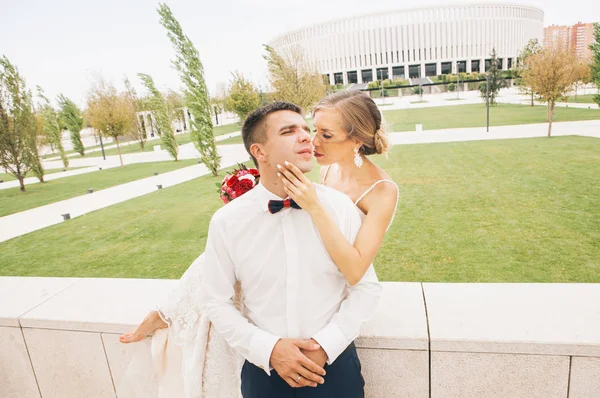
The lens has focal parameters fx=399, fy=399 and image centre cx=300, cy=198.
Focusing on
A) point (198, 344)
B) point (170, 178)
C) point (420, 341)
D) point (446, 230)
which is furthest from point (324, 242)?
point (170, 178)

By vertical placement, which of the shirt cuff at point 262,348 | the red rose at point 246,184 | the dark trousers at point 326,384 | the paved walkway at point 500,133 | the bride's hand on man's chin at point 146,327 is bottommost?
the paved walkway at point 500,133

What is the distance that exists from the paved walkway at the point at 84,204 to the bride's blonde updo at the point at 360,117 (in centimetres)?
1105

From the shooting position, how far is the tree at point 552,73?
57.1ft

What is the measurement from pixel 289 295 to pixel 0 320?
215 cm

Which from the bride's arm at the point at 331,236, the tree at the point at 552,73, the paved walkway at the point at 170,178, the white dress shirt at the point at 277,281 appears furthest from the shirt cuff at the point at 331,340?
the tree at the point at 552,73

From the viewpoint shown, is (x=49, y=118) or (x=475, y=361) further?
(x=49, y=118)

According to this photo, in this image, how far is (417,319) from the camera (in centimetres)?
208

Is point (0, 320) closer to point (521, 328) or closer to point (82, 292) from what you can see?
point (82, 292)

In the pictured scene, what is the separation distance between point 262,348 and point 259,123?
100cm

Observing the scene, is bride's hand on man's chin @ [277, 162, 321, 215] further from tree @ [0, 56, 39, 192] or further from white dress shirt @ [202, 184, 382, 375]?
tree @ [0, 56, 39, 192]

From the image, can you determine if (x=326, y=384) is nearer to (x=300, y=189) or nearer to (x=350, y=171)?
(x=300, y=189)

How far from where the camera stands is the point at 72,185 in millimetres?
18031

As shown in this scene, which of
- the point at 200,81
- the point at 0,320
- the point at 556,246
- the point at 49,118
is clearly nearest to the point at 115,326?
the point at 0,320

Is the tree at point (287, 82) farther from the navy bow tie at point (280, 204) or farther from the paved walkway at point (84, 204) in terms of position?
the navy bow tie at point (280, 204)
